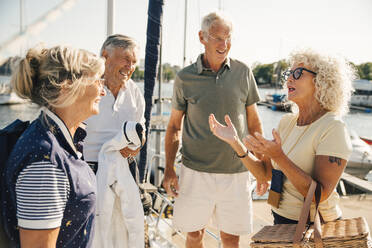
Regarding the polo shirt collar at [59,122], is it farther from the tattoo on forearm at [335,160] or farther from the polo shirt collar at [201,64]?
the polo shirt collar at [201,64]

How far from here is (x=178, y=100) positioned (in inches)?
97.7

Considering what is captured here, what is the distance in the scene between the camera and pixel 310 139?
1.67 meters

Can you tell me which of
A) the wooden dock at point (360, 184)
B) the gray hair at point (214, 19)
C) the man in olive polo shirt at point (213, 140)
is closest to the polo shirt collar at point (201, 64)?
the man in olive polo shirt at point (213, 140)

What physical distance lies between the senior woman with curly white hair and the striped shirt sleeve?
2.98 feet

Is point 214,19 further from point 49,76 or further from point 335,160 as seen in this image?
point 49,76

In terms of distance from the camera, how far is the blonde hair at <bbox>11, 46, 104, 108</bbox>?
1.12 metres

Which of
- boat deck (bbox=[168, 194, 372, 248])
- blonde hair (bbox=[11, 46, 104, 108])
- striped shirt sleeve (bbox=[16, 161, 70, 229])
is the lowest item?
boat deck (bbox=[168, 194, 372, 248])

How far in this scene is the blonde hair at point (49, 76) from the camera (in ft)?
3.68

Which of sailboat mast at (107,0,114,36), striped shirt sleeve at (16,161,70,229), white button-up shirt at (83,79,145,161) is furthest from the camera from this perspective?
sailboat mast at (107,0,114,36)

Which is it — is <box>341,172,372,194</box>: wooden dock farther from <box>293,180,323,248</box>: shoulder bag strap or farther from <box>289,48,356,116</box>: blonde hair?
<box>293,180,323,248</box>: shoulder bag strap

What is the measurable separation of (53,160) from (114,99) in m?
0.99

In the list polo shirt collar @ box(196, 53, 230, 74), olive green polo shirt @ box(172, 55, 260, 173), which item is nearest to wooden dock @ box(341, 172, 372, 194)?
olive green polo shirt @ box(172, 55, 260, 173)

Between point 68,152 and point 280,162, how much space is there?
972 mm

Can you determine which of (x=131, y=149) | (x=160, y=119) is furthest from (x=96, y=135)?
(x=160, y=119)
